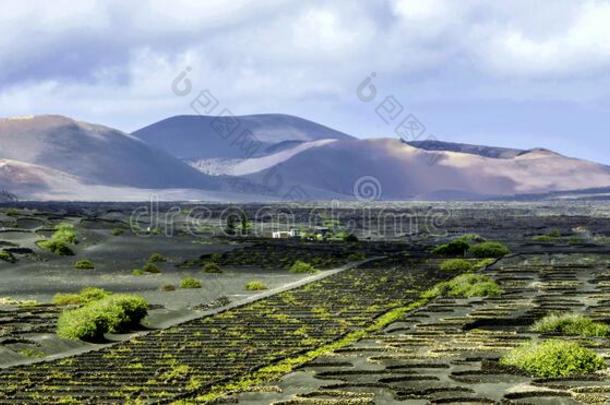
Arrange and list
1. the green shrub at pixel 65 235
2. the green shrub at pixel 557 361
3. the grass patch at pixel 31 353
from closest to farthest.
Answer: the green shrub at pixel 557 361 → the grass patch at pixel 31 353 → the green shrub at pixel 65 235

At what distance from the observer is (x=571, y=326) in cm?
3759

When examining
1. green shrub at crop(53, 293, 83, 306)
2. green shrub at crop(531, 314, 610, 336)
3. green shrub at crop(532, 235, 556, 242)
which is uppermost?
green shrub at crop(532, 235, 556, 242)

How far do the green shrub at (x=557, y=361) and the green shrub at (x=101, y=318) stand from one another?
17.8 meters

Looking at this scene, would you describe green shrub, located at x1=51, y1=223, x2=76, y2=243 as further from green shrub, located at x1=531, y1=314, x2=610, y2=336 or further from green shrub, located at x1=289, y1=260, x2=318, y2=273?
green shrub, located at x1=531, y1=314, x2=610, y2=336

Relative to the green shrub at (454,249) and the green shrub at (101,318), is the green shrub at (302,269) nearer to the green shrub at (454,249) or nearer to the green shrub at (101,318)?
the green shrub at (454,249)

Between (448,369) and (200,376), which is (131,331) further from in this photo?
(448,369)

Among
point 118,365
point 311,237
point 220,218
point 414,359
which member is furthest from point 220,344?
point 220,218

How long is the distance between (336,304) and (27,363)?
2170cm

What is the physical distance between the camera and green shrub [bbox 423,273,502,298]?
55906 mm

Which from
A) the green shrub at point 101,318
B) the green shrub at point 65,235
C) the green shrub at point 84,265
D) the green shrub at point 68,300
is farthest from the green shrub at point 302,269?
the green shrub at point 101,318

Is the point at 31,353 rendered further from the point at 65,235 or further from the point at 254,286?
the point at 65,235

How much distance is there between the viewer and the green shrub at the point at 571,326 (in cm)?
3709

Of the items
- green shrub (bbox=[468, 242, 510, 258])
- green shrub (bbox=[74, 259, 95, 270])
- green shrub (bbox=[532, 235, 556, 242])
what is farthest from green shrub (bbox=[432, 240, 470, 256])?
green shrub (bbox=[74, 259, 95, 270])

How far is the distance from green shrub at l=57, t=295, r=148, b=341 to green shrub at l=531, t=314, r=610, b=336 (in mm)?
16908
